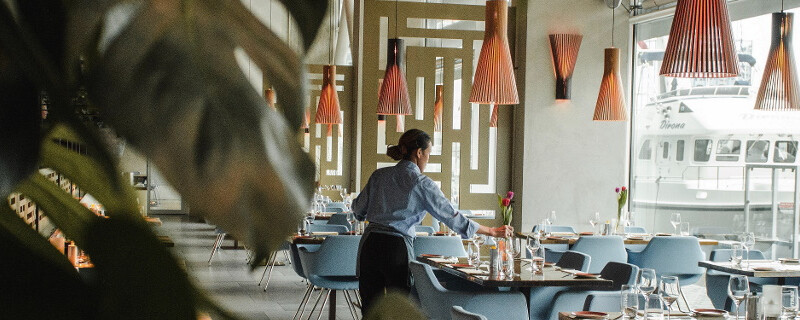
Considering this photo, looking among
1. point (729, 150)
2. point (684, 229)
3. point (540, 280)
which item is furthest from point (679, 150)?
point (540, 280)

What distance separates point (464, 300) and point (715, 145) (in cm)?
498

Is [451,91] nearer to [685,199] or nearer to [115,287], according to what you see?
[685,199]

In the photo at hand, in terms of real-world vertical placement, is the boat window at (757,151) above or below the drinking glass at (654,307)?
above

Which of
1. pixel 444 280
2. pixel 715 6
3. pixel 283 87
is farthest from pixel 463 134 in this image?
pixel 283 87

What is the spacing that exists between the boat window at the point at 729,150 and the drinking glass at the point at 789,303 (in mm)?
5454

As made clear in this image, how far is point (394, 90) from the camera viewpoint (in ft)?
26.7

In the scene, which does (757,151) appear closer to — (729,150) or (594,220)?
(729,150)

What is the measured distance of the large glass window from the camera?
8508mm

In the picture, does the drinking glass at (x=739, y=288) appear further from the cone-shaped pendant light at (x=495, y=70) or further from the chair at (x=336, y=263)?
Result: the chair at (x=336, y=263)

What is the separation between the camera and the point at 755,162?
8773 mm

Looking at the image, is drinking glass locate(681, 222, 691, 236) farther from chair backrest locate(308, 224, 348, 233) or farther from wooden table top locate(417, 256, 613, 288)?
chair backrest locate(308, 224, 348, 233)

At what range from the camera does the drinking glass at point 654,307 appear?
3.79 metres

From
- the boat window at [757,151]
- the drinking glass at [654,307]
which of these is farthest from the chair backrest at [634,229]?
the drinking glass at [654,307]

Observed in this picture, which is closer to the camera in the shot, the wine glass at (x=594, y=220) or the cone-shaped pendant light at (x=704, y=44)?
the cone-shaped pendant light at (x=704, y=44)
